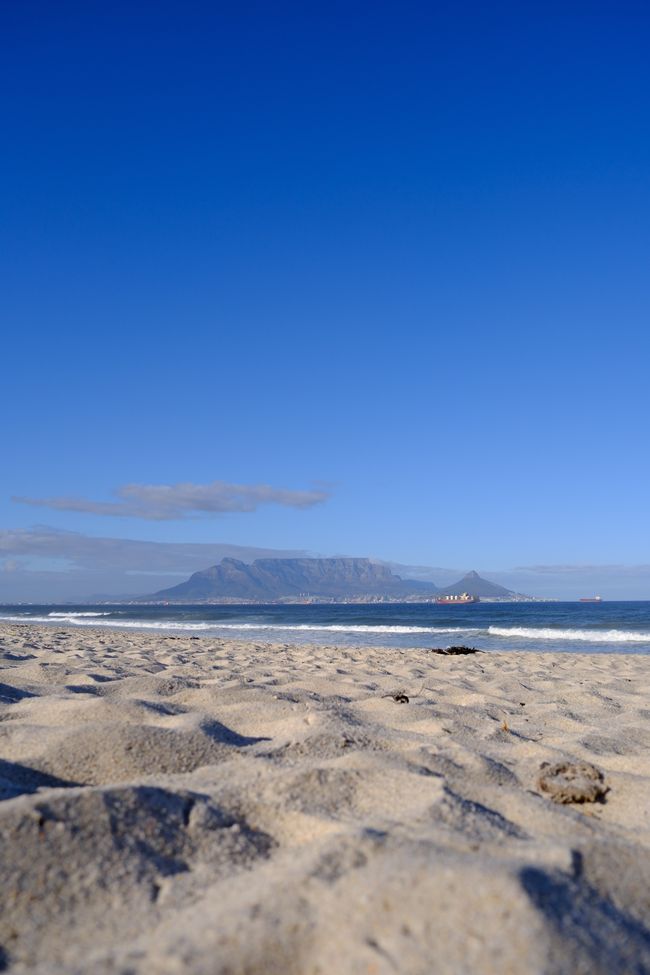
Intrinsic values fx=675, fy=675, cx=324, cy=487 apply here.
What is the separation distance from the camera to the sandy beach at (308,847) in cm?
127

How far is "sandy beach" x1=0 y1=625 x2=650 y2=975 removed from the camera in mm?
1267

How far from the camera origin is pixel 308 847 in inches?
70.0

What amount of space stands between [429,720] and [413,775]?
1470 millimetres

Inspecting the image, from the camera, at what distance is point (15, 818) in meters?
1.72

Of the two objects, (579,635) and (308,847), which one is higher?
(308,847)

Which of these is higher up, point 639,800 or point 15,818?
point 15,818

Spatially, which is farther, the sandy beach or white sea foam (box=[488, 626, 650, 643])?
white sea foam (box=[488, 626, 650, 643])

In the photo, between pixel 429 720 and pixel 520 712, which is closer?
pixel 429 720

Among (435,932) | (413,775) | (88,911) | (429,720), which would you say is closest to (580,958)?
(435,932)

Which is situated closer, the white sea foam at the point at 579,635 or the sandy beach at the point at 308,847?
the sandy beach at the point at 308,847

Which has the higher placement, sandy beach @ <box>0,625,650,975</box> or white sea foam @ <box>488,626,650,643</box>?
sandy beach @ <box>0,625,650,975</box>

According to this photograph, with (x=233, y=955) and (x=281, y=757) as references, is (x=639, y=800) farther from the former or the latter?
(x=233, y=955)

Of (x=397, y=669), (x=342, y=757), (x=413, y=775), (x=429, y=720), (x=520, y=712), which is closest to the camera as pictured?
(x=413, y=775)

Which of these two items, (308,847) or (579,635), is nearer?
(308,847)
